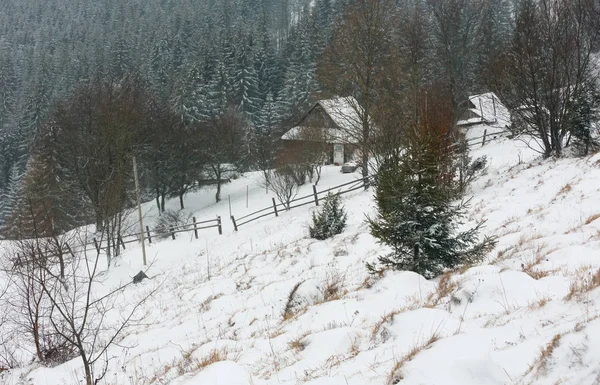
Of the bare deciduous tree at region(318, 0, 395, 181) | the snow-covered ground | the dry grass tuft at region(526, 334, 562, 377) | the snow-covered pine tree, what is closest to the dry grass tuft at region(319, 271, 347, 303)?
the snow-covered ground

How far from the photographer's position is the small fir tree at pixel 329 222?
12906 millimetres

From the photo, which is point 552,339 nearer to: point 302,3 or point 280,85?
point 280,85

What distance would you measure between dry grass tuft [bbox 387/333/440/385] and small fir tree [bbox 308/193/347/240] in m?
9.49

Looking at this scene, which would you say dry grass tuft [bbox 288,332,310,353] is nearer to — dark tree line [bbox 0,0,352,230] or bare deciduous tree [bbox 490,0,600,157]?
bare deciduous tree [bbox 490,0,600,157]

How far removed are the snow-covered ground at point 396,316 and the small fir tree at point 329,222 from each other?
47 cm

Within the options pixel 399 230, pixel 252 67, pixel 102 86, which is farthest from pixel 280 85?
pixel 399 230

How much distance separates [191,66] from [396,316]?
64.4 metres

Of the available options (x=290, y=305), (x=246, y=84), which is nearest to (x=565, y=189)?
(x=290, y=305)

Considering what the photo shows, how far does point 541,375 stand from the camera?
2.29m

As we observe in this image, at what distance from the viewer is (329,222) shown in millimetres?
12984

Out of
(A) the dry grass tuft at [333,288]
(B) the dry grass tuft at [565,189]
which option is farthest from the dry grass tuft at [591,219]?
(A) the dry grass tuft at [333,288]

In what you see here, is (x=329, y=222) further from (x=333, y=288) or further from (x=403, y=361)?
(x=403, y=361)

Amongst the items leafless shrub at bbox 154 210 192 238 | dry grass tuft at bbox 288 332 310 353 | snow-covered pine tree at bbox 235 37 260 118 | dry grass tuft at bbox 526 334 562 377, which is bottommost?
leafless shrub at bbox 154 210 192 238

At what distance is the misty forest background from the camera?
2911 centimetres
